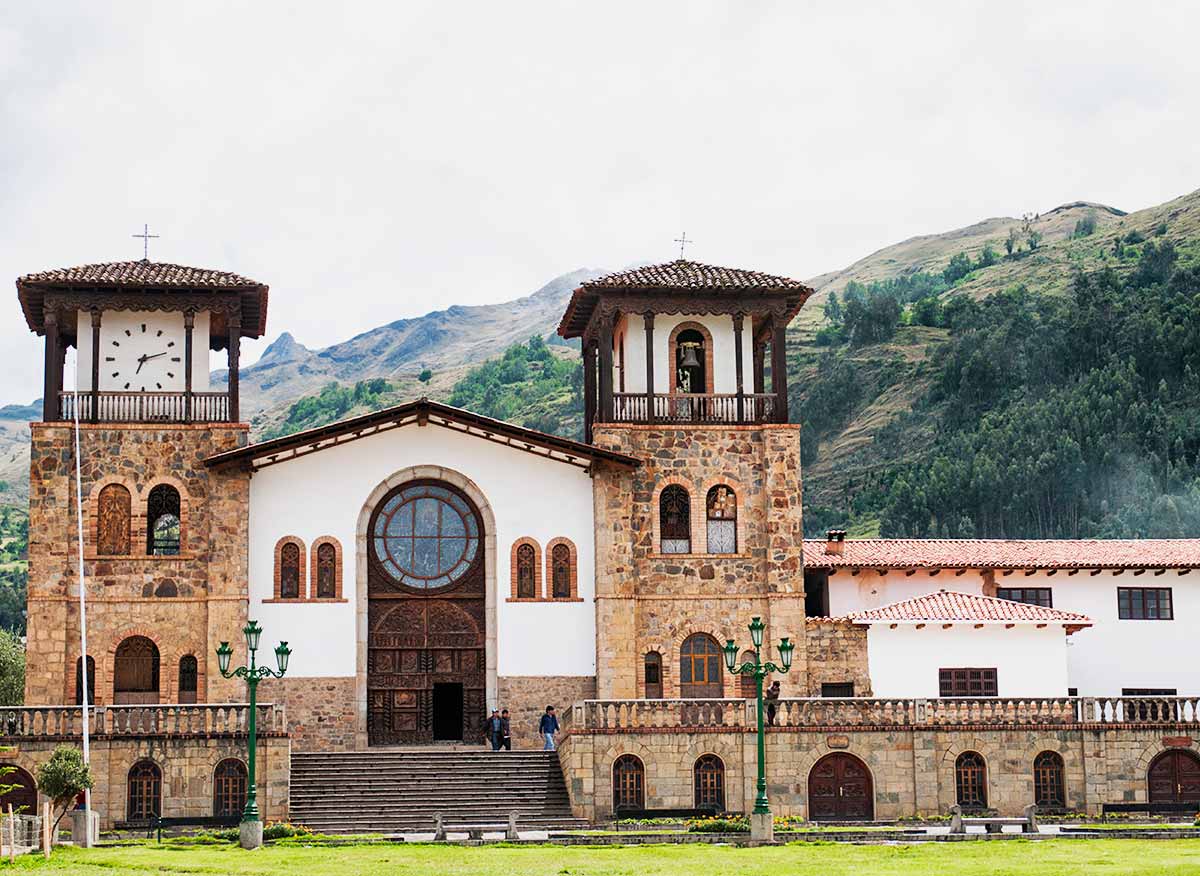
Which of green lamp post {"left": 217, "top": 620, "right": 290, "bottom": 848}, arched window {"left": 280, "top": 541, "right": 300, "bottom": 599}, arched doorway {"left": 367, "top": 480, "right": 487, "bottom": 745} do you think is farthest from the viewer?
arched doorway {"left": 367, "top": 480, "right": 487, "bottom": 745}

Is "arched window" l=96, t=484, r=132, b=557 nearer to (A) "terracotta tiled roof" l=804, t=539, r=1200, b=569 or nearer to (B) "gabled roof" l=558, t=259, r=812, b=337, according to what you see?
(B) "gabled roof" l=558, t=259, r=812, b=337

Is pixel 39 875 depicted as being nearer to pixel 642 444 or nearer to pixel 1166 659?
pixel 642 444

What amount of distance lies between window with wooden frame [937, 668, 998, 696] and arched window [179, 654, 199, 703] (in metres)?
19.2

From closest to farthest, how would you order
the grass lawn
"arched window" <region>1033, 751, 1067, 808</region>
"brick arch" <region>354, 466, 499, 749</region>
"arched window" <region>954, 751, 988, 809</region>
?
the grass lawn, "arched window" <region>954, 751, 988, 809</region>, "arched window" <region>1033, 751, 1067, 808</region>, "brick arch" <region>354, 466, 499, 749</region>

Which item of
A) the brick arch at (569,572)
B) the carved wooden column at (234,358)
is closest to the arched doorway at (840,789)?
the brick arch at (569,572)

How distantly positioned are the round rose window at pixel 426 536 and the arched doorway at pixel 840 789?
1107 centimetres

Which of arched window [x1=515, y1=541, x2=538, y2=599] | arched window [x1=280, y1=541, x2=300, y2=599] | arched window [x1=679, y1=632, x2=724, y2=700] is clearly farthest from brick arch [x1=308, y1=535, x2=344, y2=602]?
arched window [x1=679, y1=632, x2=724, y2=700]

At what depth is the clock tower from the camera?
1743 inches

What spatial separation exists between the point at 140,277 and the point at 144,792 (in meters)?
14.0

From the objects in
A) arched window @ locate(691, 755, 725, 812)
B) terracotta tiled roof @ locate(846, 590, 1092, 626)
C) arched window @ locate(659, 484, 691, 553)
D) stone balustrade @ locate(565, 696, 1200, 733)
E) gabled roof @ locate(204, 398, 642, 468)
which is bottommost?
arched window @ locate(691, 755, 725, 812)

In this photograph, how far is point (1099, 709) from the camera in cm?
4250

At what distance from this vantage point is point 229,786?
132 ft

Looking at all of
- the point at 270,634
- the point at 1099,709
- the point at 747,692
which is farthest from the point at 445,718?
the point at 1099,709

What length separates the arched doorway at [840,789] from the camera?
136 feet
